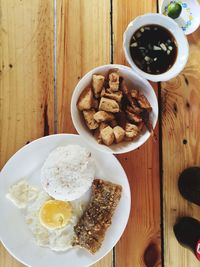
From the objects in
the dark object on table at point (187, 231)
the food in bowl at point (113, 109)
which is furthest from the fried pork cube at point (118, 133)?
the dark object on table at point (187, 231)

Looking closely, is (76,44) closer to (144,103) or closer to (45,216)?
(144,103)

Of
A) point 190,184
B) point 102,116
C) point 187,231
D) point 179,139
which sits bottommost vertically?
point 187,231

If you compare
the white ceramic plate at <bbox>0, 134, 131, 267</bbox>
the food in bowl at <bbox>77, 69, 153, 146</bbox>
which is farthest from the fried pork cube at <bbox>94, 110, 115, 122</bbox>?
the white ceramic plate at <bbox>0, 134, 131, 267</bbox>

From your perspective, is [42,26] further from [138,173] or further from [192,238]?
[192,238]

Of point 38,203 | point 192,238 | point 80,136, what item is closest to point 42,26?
point 80,136

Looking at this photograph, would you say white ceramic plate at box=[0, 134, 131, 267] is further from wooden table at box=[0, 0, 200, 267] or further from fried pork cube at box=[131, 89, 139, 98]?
fried pork cube at box=[131, 89, 139, 98]

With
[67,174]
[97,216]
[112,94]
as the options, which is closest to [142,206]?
[97,216]
